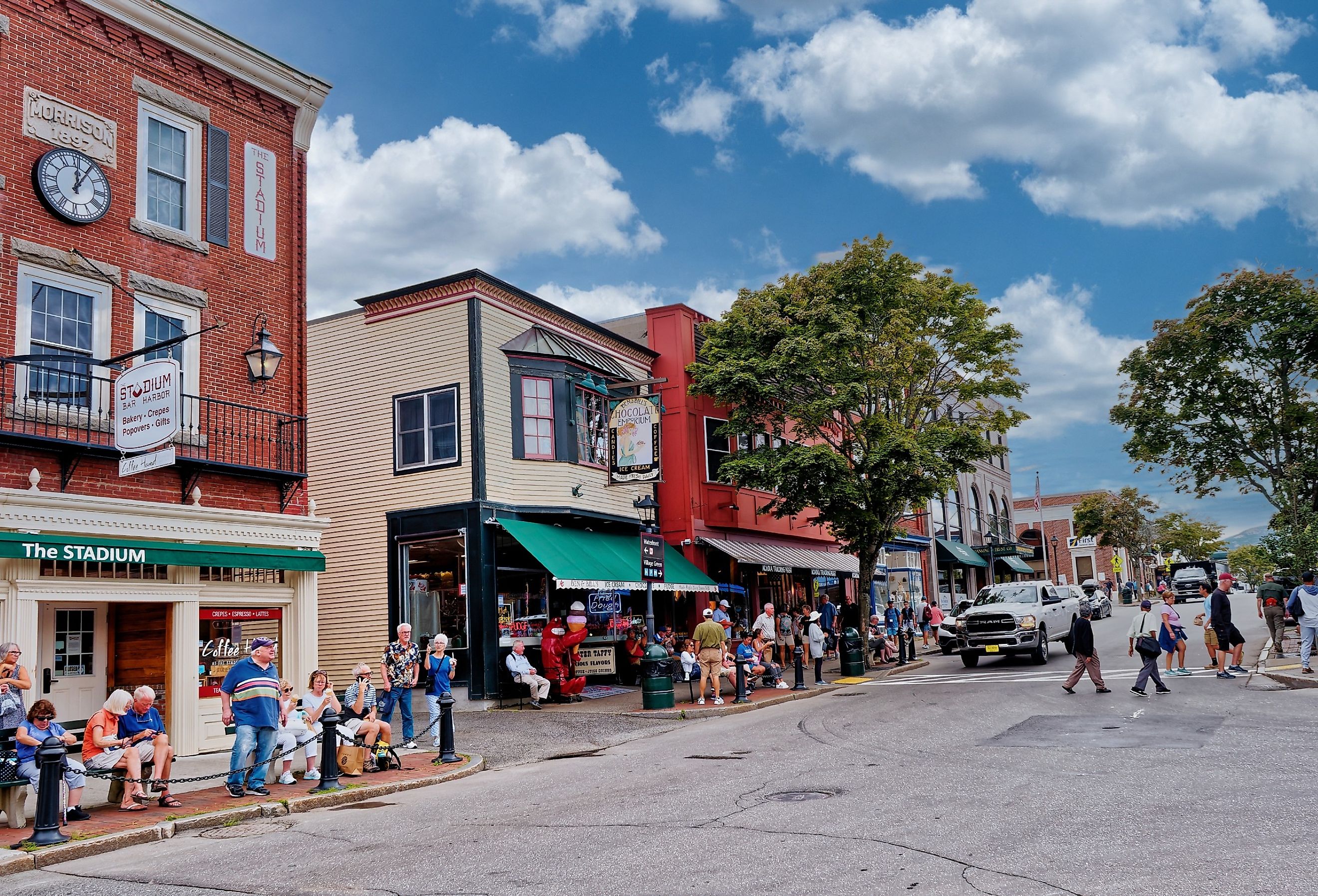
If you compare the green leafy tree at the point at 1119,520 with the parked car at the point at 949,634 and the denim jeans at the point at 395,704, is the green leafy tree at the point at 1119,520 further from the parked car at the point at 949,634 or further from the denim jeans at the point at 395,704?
the denim jeans at the point at 395,704

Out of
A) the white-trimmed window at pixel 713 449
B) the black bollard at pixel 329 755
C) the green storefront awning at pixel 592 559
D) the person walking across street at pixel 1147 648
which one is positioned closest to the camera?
the black bollard at pixel 329 755

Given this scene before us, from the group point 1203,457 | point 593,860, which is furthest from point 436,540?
point 1203,457

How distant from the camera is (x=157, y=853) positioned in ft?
28.8

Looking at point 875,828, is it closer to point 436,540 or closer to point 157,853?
point 157,853

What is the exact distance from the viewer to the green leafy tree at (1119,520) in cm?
7169

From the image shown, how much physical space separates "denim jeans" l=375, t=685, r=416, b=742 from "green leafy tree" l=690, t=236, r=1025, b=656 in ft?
40.8

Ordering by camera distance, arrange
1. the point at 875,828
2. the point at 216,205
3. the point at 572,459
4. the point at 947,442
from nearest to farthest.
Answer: the point at 875,828
the point at 216,205
the point at 572,459
the point at 947,442

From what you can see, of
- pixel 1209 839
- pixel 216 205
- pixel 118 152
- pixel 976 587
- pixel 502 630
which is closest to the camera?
pixel 1209 839

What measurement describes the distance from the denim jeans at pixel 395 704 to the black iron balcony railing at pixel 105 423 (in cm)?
390

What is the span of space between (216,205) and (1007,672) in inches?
676

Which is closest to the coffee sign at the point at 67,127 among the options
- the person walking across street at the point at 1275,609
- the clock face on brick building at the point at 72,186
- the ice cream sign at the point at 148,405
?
the clock face on brick building at the point at 72,186

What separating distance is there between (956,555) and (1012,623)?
22.3 metres

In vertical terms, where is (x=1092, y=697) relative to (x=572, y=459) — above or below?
below

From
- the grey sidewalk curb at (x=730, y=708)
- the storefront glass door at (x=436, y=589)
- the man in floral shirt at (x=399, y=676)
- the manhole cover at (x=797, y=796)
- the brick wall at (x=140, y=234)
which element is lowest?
the grey sidewalk curb at (x=730, y=708)
